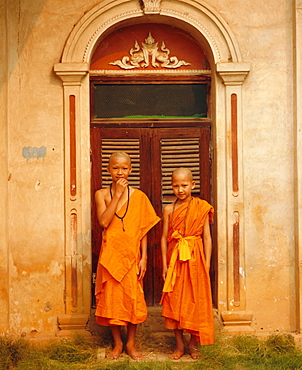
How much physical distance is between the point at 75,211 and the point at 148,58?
2.17m

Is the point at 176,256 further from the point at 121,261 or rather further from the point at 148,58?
the point at 148,58

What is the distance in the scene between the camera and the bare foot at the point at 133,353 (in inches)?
232

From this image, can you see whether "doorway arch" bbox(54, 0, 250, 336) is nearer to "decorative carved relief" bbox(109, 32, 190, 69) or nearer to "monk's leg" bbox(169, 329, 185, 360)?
"decorative carved relief" bbox(109, 32, 190, 69)

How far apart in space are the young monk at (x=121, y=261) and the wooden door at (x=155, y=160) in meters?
0.78

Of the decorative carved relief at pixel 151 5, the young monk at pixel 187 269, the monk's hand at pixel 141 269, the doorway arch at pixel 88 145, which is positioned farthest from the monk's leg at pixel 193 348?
the decorative carved relief at pixel 151 5

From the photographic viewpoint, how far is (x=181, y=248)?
598 cm

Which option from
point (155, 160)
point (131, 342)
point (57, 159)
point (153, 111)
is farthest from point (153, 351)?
point (153, 111)

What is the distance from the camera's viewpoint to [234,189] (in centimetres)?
665

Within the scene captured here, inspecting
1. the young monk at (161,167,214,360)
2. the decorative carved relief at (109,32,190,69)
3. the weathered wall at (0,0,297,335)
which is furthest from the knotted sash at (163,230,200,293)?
the decorative carved relief at (109,32,190,69)

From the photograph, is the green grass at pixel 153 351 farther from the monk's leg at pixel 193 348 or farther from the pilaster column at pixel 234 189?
the pilaster column at pixel 234 189

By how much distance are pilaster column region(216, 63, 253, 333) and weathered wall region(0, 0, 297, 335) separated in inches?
3.3

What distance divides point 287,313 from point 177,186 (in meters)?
2.14

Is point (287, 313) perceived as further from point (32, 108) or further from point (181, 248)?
point (32, 108)

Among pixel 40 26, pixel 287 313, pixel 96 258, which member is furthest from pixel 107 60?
pixel 287 313
